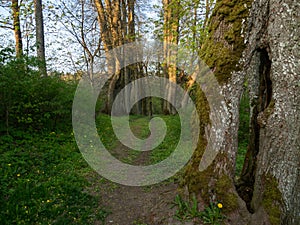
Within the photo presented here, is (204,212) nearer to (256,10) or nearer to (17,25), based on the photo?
(256,10)

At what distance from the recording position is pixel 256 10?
320 cm

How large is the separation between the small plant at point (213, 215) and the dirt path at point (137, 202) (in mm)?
386

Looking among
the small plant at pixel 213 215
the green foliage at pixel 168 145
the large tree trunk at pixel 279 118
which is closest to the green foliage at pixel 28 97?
the green foliage at pixel 168 145

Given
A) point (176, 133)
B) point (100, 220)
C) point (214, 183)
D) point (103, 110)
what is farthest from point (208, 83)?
point (103, 110)

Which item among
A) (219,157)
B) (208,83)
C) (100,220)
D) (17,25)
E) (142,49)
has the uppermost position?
(142,49)

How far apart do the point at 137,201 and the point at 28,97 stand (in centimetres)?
452

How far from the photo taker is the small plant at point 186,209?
323cm

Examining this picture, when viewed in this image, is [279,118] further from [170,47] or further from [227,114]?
[170,47]

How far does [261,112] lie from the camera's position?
3248 mm

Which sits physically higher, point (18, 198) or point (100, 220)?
point (18, 198)

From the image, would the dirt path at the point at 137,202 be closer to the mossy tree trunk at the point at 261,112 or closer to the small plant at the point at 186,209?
the small plant at the point at 186,209

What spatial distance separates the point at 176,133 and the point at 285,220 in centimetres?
719

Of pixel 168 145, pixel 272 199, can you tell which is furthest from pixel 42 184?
pixel 168 145

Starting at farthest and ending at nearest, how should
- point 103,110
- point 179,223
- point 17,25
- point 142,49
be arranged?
point 142,49, point 103,110, point 17,25, point 179,223
